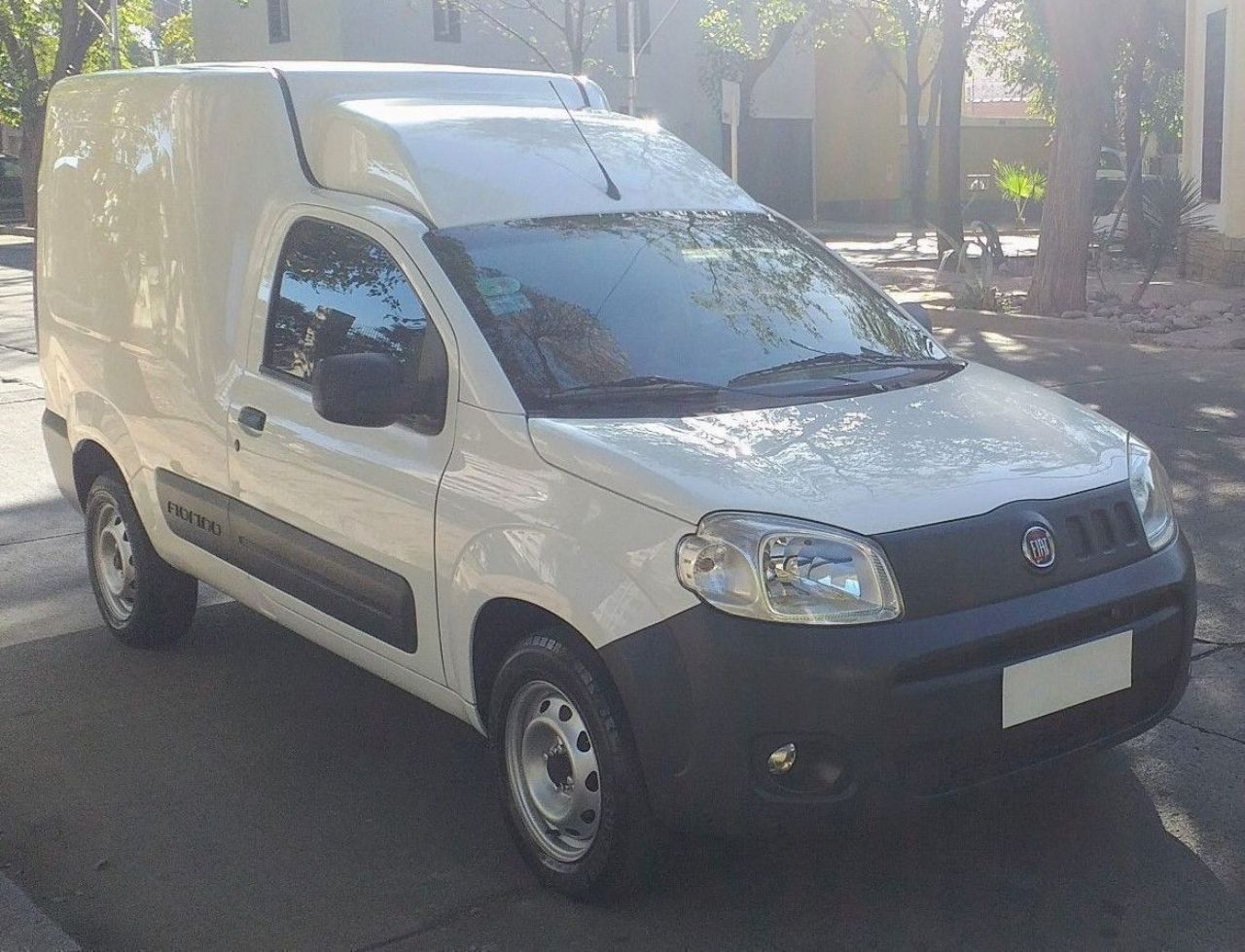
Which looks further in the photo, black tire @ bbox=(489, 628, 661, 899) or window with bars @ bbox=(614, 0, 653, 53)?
window with bars @ bbox=(614, 0, 653, 53)

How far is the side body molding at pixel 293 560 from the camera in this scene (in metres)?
4.33

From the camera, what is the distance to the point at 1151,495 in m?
4.08

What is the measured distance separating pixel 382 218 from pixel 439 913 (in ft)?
6.27

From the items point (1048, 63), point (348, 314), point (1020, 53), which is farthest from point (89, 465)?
point (1020, 53)

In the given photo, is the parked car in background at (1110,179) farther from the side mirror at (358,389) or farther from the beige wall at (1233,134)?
the side mirror at (358,389)

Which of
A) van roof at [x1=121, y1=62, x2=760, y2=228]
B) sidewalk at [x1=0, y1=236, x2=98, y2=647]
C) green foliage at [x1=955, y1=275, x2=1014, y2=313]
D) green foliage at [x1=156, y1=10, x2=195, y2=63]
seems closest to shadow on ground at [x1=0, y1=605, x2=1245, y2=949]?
sidewalk at [x1=0, y1=236, x2=98, y2=647]

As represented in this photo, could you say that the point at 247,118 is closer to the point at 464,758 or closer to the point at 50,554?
the point at 464,758

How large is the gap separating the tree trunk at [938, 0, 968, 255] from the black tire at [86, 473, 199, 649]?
17025mm

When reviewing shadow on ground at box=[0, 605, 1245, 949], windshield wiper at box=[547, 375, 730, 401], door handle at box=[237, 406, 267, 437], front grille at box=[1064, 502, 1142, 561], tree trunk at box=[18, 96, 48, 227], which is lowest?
shadow on ground at box=[0, 605, 1245, 949]

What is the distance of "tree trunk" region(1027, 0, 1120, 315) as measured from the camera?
14.3 m

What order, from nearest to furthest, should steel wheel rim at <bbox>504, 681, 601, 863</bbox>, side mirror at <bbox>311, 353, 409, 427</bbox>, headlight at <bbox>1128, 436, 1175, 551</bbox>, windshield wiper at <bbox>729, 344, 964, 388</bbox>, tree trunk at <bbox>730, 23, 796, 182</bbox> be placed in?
steel wheel rim at <bbox>504, 681, 601, 863</bbox> < headlight at <bbox>1128, 436, 1175, 551</bbox> < side mirror at <bbox>311, 353, 409, 427</bbox> < windshield wiper at <bbox>729, 344, 964, 388</bbox> < tree trunk at <bbox>730, 23, 796, 182</bbox>

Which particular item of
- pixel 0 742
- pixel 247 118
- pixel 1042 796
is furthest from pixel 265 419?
pixel 1042 796

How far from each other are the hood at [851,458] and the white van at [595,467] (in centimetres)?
1

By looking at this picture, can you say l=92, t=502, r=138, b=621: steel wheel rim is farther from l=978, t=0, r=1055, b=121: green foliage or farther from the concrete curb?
l=978, t=0, r=1055, b=121: green foliage
